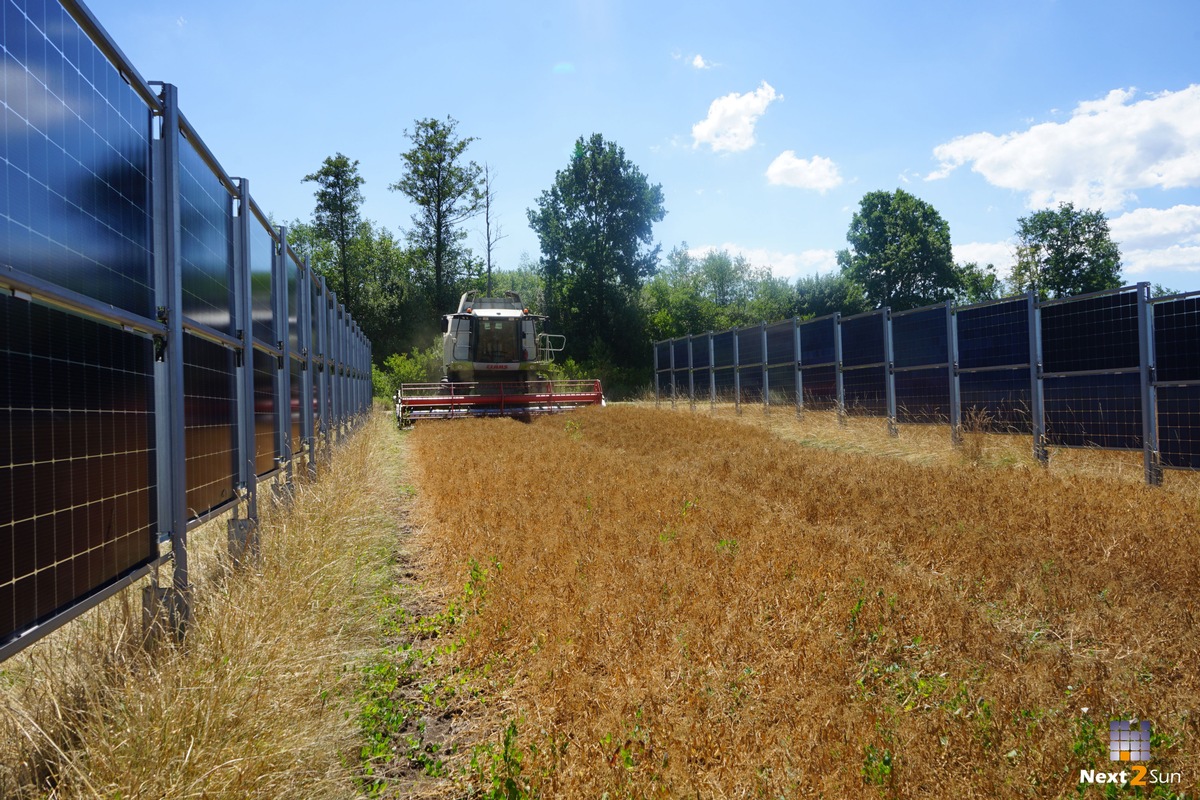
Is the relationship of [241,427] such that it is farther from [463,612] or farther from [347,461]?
[347,461]

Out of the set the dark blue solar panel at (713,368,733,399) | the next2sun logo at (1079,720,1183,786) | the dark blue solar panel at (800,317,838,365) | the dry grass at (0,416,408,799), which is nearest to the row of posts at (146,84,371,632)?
the dry grass at (0,416,408,799)

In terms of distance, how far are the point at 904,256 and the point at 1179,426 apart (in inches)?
2083

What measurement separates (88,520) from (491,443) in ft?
36.9

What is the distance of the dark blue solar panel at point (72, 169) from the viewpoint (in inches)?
91.7

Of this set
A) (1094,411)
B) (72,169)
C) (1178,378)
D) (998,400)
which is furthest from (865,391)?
(72,169)

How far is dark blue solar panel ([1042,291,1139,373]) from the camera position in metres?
9.46

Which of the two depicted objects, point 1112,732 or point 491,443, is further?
point 491,443

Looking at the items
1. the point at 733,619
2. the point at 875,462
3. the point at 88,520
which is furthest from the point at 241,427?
the point at 875,462

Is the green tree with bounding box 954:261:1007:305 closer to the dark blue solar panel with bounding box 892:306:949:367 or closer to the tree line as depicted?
the tree line

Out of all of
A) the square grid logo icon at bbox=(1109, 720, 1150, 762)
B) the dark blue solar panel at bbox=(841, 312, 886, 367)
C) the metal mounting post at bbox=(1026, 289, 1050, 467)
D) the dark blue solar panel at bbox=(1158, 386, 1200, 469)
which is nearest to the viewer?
the square grid logo icon at bbox=(1109, 720, 1150, 762)

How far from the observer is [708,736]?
302 cm

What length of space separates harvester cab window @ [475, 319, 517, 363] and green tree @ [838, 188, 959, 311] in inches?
1609

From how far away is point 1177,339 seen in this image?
8828 millimetres

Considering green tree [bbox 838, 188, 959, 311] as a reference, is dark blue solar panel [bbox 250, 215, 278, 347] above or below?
below
